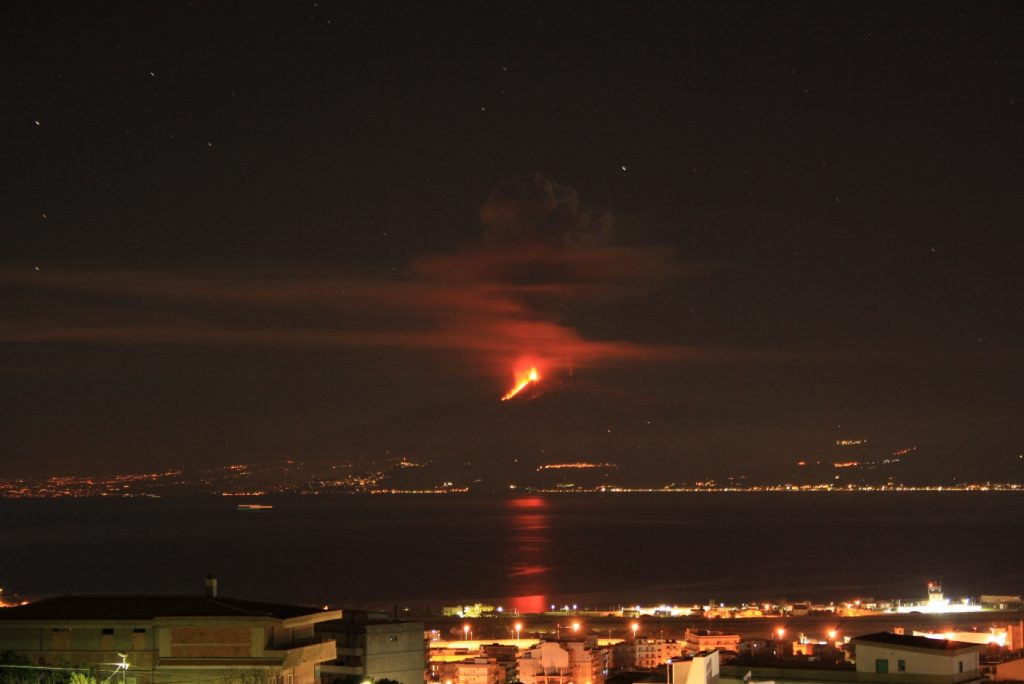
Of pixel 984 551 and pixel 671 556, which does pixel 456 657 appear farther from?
pixel 984 551

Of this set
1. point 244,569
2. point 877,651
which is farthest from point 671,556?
point 877,651

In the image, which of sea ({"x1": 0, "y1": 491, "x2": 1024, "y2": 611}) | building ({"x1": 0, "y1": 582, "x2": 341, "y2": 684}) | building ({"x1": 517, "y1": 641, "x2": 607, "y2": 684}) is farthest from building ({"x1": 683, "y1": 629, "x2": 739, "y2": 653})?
sea ({"x1": 0, "y1": 491, "x2": 1024, "y2": 611})

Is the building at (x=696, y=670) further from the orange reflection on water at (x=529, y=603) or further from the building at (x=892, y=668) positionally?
the orange reflection on water at (x=529, y=603)

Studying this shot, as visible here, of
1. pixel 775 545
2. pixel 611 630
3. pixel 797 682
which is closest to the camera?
pixel 797 682

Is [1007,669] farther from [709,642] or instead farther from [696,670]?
[709,642]

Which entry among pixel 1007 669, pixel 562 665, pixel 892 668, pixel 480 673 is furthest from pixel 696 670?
Answer: pixel 562 665

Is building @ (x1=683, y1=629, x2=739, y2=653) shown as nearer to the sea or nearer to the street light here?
the street light
